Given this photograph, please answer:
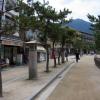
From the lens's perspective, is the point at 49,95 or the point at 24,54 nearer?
the point at 49,95

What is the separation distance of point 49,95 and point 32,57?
7.48m

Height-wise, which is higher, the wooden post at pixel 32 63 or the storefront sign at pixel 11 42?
the storefront sign at pixel 11 42

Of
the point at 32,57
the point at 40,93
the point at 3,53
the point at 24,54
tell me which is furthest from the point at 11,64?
the point at 40,93

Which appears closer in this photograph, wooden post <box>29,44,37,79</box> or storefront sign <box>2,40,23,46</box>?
wooden post <box>29,44,37,79</box>

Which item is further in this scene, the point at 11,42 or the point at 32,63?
the point at 11,42

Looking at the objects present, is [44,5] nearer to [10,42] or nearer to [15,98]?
[10,42]

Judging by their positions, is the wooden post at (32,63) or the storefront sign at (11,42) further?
the storefront sign at (11,42)

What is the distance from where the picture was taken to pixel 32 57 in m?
23.8

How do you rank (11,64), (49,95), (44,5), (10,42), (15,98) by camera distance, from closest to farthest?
1. (15,98)
2. (49,95)
3. (44,5)
4. (10,42)
5. (11,64)

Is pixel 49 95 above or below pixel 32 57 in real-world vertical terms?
below

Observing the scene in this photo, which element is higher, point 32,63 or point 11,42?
point 11,42

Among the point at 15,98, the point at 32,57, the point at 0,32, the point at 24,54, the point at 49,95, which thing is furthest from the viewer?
the point at 24,54

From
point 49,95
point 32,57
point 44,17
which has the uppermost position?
point 44,17

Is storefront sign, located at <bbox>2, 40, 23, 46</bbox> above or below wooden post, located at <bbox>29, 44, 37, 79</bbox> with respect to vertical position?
above
